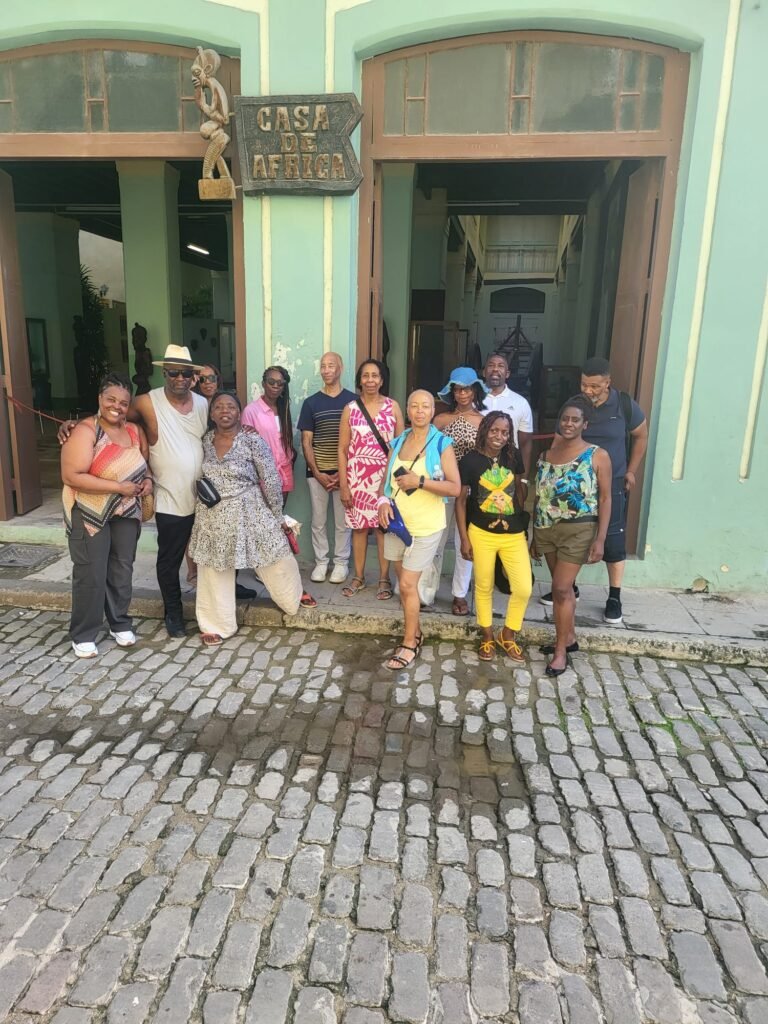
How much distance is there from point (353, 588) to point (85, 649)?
1.91 m

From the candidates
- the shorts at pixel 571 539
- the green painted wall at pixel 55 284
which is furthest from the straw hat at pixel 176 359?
the green painted wall at pixel 55 284

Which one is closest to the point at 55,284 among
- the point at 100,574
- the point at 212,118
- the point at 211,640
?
the point at 212,118

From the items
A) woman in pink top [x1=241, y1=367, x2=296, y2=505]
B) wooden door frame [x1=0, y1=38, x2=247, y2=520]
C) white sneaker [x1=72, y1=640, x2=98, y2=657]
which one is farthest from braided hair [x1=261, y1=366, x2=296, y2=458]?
white sneaker [x1=72, y1=640, x2=98, y2=657]

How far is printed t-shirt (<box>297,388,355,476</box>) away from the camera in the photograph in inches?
203

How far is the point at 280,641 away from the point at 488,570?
4.91 ft

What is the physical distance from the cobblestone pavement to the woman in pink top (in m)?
1.60

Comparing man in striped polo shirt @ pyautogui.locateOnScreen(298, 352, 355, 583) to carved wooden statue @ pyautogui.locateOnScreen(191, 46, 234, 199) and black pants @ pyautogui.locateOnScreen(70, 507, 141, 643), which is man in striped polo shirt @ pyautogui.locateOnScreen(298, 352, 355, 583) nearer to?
black pants @ pyautogui.locateOnScreen(70, 507, 141, 643)

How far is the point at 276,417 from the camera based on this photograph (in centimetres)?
515

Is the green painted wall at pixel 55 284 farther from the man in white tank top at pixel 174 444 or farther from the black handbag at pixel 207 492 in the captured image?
the black handbag at pixel 207 492

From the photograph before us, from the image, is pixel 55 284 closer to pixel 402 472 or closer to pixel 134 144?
pixel 134 144

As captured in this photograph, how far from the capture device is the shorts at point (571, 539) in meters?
4.13

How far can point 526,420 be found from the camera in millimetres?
5301

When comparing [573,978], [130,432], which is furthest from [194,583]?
[573,978]

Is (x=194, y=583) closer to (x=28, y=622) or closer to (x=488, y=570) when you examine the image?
(x=28, y=622)
